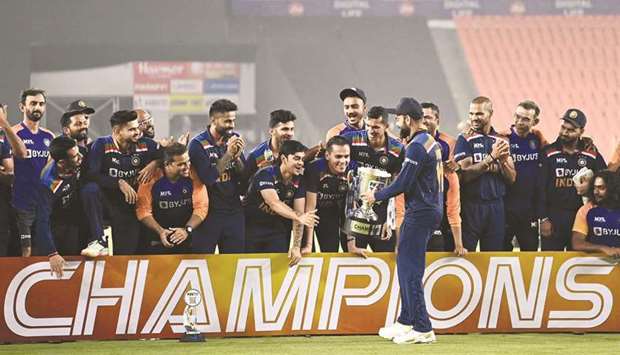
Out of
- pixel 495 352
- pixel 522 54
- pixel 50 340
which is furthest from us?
pixel 522 54

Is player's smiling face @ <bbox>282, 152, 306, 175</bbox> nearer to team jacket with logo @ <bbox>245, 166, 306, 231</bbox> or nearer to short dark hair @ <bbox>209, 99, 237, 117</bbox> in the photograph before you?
team jacket with logo @ <bbox>245, 166, 306, 231</bbox>

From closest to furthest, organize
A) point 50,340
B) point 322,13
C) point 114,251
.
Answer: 1. point 50,340
2. point 114,251
3. point 322,13

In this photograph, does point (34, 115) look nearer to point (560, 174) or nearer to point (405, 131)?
point (405, 131)

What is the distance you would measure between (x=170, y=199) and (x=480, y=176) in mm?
2870

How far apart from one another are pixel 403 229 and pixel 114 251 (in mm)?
2685

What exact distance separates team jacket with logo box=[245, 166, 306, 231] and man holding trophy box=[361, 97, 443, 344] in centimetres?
99

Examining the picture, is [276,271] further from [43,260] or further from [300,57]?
[300,57]

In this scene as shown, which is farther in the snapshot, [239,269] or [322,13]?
[322,13]

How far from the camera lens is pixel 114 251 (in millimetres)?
9977

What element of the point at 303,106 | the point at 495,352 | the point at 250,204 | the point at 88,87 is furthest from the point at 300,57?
the point at 495,352

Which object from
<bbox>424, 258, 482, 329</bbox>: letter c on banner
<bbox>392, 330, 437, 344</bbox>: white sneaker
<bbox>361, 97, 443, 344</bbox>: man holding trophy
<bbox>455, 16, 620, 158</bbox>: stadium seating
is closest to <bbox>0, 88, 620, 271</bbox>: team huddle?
<bbox>424, 258, 482, 329</bbox>: letter c on banner

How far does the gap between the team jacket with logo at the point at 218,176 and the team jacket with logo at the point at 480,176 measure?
6.83 feet

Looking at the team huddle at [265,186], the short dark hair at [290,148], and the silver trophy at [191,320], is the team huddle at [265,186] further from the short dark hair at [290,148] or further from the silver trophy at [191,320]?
the silver trophy at [191,320]

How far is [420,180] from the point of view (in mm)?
8938
